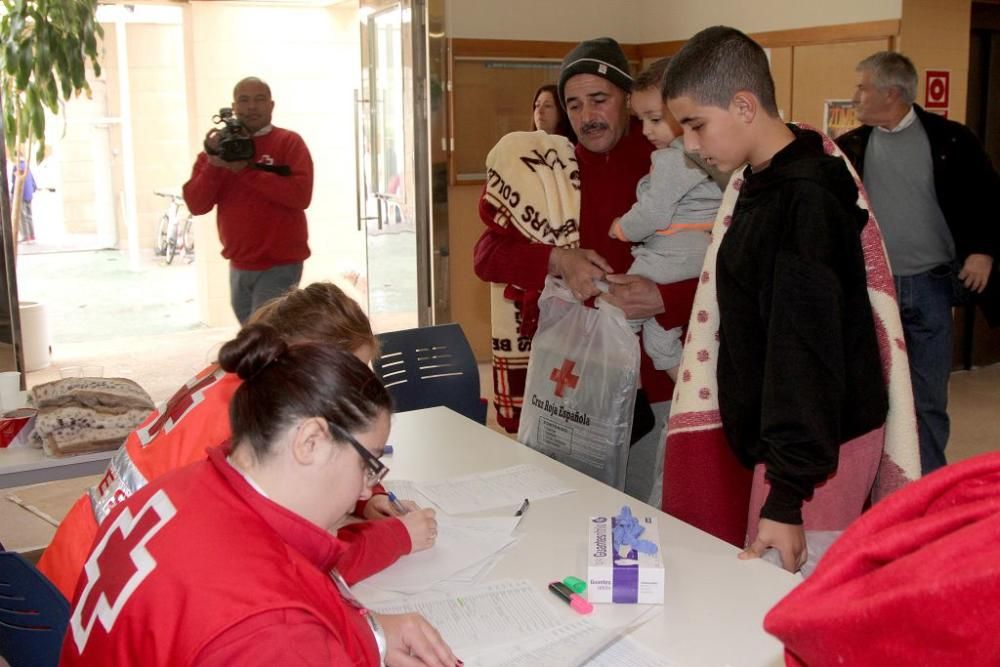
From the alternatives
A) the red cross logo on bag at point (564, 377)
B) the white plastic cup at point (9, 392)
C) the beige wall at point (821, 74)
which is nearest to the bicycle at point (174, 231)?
the beige wall at point (821, 74)

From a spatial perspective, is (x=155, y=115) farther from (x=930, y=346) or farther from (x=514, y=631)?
(x=514, y=631)

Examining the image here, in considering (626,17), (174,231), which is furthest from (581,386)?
(174,231)

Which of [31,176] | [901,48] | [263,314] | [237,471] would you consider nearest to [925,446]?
[901,48]

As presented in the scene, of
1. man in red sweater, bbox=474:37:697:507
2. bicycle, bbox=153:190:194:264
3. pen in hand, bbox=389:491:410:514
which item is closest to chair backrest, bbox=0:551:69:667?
pen in hand, bbox=389:491:410:514

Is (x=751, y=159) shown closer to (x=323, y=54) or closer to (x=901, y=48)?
(x=901, y=48)

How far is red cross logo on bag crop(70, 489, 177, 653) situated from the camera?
1.10m

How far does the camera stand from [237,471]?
118 cm

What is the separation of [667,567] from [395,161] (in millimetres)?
4388

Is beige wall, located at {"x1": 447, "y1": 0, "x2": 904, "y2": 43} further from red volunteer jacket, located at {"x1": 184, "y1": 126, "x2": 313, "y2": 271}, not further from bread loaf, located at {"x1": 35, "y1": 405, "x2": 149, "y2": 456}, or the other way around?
bread loaf, located at {"x1": 35, "y1": 405, "x2": 149, "y2": 456}

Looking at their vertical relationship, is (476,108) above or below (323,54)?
below

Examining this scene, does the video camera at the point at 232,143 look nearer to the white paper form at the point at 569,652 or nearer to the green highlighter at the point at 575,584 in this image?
the green highlighter at the point at 575,584

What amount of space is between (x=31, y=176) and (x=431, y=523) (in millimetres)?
4691

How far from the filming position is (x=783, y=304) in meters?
1.72

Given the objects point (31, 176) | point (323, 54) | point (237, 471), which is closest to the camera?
point (237, 471)
